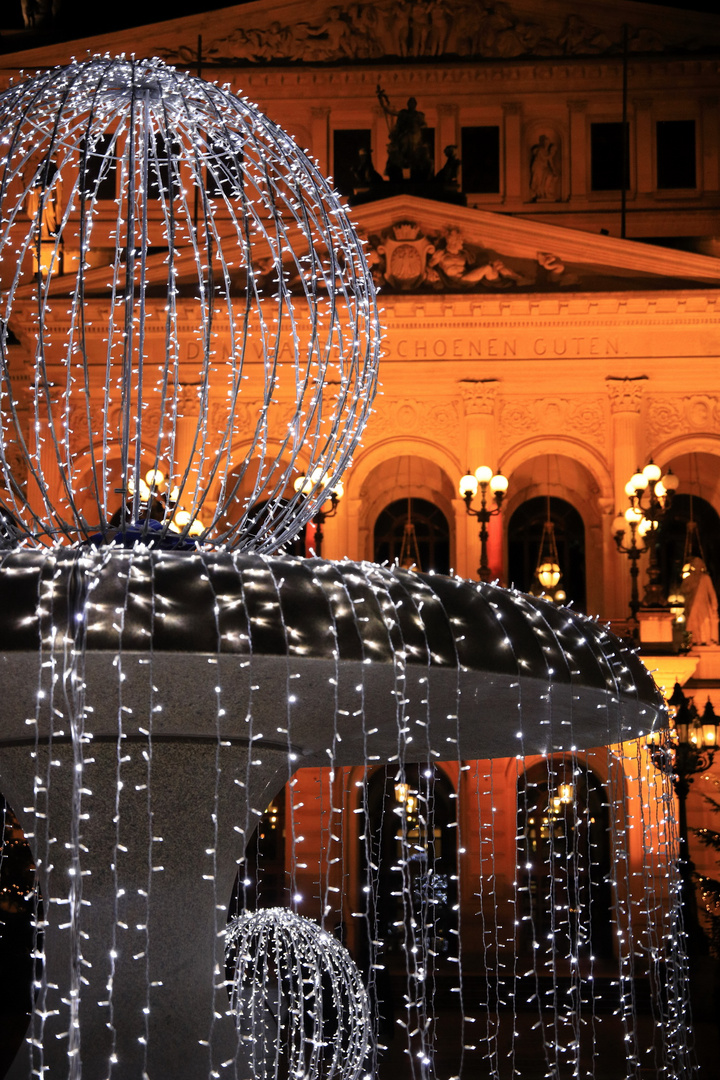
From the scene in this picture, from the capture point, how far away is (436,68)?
123 ft

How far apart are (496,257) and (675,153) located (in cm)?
894

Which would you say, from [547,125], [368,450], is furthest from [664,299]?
[547,125]

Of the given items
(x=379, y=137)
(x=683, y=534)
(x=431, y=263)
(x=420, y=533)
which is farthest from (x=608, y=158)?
(x=420, y=533)

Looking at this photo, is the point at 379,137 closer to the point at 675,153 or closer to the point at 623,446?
the point at 675,153

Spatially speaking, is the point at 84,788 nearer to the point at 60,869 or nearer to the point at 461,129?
the point at 60,869

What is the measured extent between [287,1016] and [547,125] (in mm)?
30510

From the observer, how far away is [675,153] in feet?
124

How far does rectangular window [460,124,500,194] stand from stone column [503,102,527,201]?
224 millimetres

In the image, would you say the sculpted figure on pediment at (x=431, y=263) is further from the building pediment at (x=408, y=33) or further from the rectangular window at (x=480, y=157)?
the building pediment at (x=408, y=33)

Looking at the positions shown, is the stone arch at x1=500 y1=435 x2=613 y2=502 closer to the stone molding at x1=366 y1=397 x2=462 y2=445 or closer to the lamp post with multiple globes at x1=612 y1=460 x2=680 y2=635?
the stone molding at x1=366 y1=397 x2=462 y2=445

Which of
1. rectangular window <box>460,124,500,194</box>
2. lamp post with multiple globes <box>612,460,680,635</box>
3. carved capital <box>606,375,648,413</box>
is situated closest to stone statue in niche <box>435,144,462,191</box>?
carved capital <box>606,375,648,413</box>

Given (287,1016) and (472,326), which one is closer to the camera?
(287,1016)

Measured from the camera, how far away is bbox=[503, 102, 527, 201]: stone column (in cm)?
3775

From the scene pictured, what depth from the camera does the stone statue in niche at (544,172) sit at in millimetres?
37812
